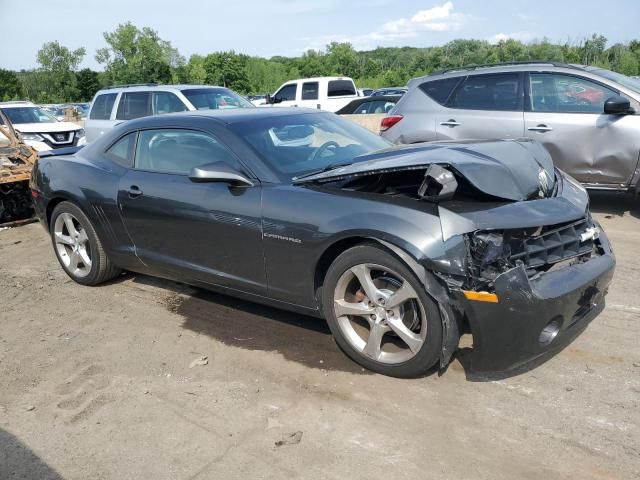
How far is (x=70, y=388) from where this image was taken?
3.49 metres

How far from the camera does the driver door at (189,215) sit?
3.82 m

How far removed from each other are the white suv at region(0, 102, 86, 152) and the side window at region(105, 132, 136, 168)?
9481 mm

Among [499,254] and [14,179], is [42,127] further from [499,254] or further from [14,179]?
[499,254]

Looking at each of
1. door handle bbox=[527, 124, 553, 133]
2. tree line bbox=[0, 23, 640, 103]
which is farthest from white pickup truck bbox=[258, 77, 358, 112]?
tree line bbox=[0, 23, 640, 103]

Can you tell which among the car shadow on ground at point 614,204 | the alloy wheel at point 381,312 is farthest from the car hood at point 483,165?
the car shadow on ground at point 614,204

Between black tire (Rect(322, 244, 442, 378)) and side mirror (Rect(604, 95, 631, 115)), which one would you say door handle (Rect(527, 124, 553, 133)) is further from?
black tire (Rect(322, 244, 442, 378))

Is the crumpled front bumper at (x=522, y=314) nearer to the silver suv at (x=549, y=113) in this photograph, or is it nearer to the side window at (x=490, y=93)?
the silver suv at (x=549, y=113)

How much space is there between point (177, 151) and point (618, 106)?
189 inches

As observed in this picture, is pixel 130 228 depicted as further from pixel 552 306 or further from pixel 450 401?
pixel 552 306

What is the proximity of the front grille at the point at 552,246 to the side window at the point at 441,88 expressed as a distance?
4433 millimetres

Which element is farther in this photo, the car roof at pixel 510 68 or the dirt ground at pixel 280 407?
the car roof at pixel 510 68

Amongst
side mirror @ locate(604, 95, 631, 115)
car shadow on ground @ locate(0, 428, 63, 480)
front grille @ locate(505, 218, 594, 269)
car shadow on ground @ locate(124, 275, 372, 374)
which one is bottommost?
car shadow on ground @ locate(0, 428, 63, 480)

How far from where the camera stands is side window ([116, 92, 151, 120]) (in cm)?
1105

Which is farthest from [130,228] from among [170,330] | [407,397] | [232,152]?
[407,397]
